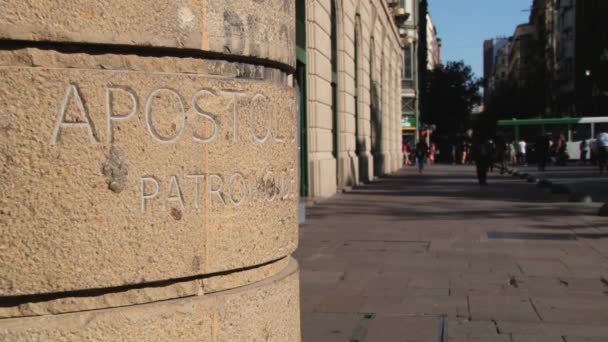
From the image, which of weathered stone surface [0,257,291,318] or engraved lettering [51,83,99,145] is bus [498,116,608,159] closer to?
weathered stone surface [0,257,291,318]

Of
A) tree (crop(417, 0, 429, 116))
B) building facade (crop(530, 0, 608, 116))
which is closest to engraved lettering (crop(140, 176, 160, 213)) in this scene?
building facade (crop(530, 0, 608, 116))

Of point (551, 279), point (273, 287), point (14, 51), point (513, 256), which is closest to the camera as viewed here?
point (14, 51)

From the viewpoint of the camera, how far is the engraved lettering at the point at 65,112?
9.03 ft

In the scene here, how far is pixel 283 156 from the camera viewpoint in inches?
135

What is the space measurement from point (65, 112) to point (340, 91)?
713 inches

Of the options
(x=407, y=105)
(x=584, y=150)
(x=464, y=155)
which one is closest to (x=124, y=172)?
(x=584, y=150)

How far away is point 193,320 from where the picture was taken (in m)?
3.01

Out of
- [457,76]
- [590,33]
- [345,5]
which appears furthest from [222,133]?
[457,76]

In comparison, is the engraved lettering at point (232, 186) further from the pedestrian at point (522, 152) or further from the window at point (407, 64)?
the window at point (407, 64)

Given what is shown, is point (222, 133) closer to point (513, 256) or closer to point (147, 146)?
point (147, 146)

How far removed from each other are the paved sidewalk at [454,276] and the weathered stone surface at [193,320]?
1.87 metres

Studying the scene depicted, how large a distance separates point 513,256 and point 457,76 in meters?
73.2

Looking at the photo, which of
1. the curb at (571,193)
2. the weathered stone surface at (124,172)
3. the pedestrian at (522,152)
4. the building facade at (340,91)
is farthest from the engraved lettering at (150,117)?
the pedestrian at (522,152)

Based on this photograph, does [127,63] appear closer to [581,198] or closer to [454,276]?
[454,276]
